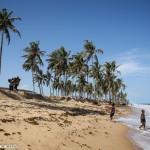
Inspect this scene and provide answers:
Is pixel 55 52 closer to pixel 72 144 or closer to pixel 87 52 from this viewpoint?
pixel 87 52

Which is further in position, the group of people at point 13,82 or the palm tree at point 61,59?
the palm tree at point 61,59

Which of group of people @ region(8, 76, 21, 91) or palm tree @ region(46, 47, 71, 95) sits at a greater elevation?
palm tree @ region(46, 47, 71, 95)

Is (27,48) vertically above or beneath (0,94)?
above

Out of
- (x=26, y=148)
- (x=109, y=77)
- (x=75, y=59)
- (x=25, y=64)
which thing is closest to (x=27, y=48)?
(x=25, y=64)

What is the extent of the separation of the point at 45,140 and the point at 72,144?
161cm

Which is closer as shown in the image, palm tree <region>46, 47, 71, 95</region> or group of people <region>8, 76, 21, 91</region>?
group of people <region>8, 76, 21, 91</region>

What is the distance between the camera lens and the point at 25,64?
71125 mm

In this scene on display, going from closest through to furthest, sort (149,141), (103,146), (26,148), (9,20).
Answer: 1. (26,148)
2. (103,146)
3. (149,141)
4. (9,20)

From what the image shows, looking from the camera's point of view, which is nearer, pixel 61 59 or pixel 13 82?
pixel 13 82

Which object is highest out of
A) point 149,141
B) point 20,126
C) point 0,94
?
point 0,94

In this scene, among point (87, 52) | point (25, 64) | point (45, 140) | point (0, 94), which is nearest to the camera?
point (45, 140)

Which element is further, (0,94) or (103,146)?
(0,94)

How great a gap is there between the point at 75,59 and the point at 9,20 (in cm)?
3397

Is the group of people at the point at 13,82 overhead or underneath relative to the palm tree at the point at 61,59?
underneath
